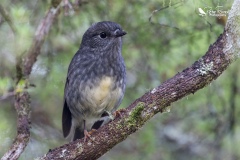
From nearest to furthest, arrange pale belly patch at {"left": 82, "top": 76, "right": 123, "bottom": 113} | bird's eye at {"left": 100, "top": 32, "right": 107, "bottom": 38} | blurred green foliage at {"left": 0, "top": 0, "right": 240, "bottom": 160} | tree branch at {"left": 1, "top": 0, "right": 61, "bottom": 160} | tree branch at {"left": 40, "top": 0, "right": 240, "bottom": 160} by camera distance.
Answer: tree branch at {"left": 40, "top": 0, "right": 240, "bottom": 160}, tree branch at {"left": 1, "top": 0, "right": 61, "bottom": 160}, pale belly patch at {"left": 82, "top": 76, "right": 123, "bottom": 113}, bird's eye at {"left": 100, "top": 32, "right": 107, "bottom": 38}, blurred green foliage at {"left": 0, "top": 0, "right": 240, "bottom": 160}

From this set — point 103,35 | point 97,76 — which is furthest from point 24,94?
point 103,35

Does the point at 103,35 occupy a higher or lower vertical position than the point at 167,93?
higher

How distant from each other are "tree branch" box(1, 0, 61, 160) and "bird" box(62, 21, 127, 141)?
1.31 ft

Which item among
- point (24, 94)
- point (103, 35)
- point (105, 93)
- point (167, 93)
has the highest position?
point (103, 35)

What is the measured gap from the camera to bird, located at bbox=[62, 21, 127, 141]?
4504 millimetres

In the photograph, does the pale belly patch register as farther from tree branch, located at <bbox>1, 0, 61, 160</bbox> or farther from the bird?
tree branch, located at <bbox>1, 0, 61, 160</bbox>

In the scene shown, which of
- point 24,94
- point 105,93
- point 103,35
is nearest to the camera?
point 24,94

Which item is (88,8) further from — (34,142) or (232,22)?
(232,22)

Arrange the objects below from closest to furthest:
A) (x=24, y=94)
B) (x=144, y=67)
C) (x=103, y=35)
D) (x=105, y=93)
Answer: (x=24, y=94) → (x=105, y=93) → (x=103, y=35) → (x=144, y=67)

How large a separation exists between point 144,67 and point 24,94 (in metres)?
1.99

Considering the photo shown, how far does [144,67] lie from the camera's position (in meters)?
5.87

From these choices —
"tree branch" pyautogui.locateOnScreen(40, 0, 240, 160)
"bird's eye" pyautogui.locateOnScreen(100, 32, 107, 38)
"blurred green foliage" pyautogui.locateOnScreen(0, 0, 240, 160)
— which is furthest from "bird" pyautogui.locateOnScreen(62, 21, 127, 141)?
"tree branch" pyautogui.locateOnScreen(40, 0, 240, 160)

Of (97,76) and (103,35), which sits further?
(103,35)

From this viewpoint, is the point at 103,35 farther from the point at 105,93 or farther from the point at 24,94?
the point at 24,94
